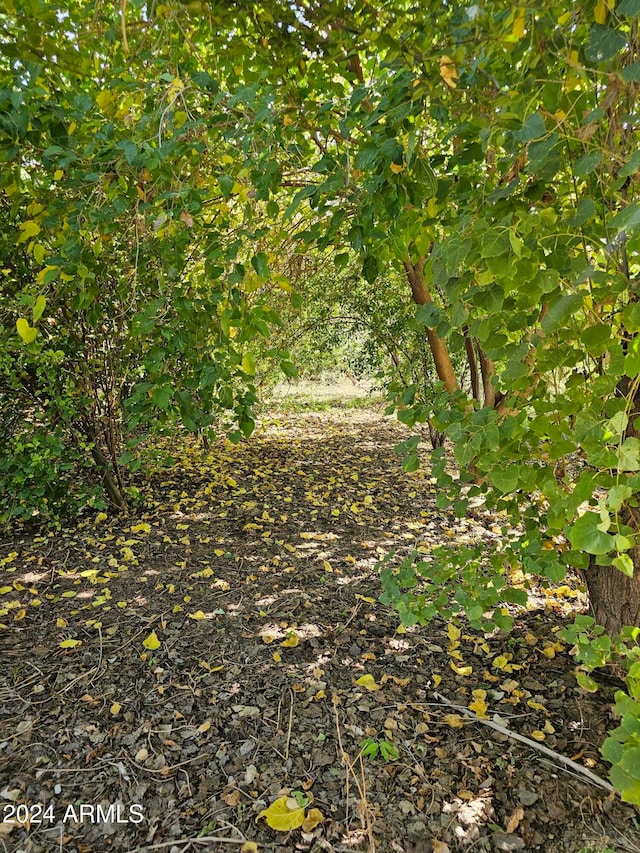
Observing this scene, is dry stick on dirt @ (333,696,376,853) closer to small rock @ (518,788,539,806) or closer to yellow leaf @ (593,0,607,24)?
small rock @ (518,788,539,806)

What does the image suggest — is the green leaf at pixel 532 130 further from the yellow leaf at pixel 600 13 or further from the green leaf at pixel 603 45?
the yellow leaf at pixel 600 13

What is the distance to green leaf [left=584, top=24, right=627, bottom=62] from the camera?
29.0 inches

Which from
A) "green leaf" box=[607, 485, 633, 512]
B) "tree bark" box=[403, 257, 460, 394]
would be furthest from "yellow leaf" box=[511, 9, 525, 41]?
"tree bark" box=[403, 257, 460, 394]

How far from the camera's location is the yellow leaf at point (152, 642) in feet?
7.56

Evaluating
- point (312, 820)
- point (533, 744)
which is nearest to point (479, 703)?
point (533, 744)

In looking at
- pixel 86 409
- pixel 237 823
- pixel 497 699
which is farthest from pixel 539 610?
pixel 86 409

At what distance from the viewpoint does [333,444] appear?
19.3 ft

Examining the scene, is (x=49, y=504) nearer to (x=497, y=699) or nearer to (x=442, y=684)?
(x=442, y=684)

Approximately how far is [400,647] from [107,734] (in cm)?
124

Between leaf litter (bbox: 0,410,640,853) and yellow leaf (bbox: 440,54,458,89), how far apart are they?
6.24 feet

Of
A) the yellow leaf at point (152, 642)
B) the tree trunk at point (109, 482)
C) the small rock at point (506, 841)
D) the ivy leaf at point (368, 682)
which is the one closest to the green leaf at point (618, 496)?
the small rock at point (506, 841)

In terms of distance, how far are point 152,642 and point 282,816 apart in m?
1.05

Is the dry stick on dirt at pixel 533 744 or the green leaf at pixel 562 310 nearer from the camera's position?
the green leaf at pixel 562 310

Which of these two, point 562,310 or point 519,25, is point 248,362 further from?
point 519,25
